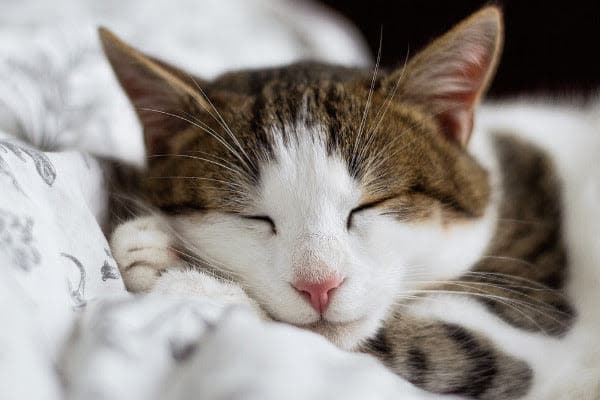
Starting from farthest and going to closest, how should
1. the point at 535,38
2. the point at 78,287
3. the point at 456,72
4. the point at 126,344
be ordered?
the point at 535,38 < the point at 456,72 < the point at 78,287 < the point at 126,344

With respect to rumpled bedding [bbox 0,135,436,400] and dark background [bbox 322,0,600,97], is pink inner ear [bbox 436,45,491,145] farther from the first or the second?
dark background [bbox 322,0,600,97]

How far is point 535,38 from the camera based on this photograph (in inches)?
70.9

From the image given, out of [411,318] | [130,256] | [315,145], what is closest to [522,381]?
[411,318]

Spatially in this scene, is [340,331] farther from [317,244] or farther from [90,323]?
[90,323]

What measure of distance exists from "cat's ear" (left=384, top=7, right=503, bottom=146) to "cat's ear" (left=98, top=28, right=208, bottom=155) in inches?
11.8

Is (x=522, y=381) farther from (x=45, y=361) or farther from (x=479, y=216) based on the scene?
(x=45, y=361)

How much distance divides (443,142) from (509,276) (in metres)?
0.22

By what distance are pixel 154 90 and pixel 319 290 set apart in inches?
16.4

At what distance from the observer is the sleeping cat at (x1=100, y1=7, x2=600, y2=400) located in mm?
754

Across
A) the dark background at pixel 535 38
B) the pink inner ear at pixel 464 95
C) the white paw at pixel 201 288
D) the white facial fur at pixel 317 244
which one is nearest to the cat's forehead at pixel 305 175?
the white facial fur at pixel 317 244

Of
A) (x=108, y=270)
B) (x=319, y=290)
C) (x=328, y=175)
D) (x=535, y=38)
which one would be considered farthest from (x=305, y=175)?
(x=535, y=38)

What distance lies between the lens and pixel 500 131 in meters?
1.26

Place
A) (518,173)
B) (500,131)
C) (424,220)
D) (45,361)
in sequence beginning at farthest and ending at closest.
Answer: (500,131), (518,173), (424,220), (45,361)

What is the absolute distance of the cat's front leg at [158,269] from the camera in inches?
28.7
